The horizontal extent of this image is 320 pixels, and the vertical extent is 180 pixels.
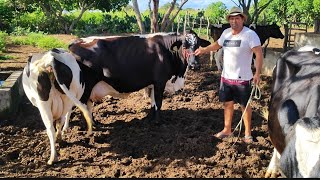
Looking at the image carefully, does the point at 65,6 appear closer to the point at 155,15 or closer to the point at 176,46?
the point at 155,15

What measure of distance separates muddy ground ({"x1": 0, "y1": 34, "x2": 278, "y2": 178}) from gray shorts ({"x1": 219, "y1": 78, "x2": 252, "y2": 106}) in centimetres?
59

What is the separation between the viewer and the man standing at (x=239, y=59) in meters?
4.96

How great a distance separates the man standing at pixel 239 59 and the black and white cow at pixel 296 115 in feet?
1.30

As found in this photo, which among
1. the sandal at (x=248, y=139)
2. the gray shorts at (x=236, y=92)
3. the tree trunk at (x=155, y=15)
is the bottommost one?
the sandal at (x=248, y=139)

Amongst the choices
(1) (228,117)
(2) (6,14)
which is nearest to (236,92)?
(1) (228,117)

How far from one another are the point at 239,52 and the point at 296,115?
1632 millimetres

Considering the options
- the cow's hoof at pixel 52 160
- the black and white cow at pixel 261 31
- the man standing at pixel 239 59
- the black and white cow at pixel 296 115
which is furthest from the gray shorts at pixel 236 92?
the black and white cow at pixel 261 31

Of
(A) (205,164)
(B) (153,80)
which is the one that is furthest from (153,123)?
(A) (205,164)

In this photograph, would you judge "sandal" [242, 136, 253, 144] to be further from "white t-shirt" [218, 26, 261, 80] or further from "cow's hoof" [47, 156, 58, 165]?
"cow's hoof" [47, 156, 58, 165]

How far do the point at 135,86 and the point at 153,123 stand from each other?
26.3 inches

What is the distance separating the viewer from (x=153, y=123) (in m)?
6.39

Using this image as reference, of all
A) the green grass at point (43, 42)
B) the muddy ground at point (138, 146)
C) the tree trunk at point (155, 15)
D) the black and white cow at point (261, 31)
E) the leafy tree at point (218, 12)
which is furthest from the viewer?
the leafy tree at point (218, 12)

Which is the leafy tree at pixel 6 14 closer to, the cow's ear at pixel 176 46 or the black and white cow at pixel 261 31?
the black and white cow at pixel 261 31

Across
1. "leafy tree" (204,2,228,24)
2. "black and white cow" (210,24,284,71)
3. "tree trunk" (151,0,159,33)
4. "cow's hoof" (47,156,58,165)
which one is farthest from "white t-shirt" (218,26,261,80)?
"leafy tree" (204,2,228,24)
